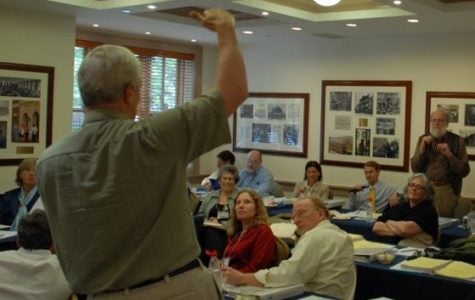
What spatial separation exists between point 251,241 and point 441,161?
134 inches

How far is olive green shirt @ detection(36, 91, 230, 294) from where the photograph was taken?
1.41 meters

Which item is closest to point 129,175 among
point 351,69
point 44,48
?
point 44,48

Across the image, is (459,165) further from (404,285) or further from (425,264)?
(404,285)

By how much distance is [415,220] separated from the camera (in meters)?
5.50

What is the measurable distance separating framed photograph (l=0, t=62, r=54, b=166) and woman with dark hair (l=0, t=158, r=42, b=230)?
3.53 ft

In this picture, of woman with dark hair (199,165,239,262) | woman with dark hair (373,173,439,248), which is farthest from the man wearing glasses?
woman with dark hair (199,165,239,262)

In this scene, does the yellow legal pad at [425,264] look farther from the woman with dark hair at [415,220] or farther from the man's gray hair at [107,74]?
the man's gray hair at [107,74]

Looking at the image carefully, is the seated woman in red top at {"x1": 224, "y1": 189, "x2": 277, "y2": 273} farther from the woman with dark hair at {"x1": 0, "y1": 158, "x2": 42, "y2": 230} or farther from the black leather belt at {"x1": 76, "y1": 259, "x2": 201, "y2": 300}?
the black leather belt at {"x1": 76, "y1": 259, "x2": 201, "y2": 300}

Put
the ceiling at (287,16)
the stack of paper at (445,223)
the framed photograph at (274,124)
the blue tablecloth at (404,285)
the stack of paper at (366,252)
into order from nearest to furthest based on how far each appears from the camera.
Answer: the blue tablecloth at (404,285) < the stack of paper at (366,252) < the stack of paper at (445,223) < the ceiling at (287,16) < the framed photograph at (274,124)

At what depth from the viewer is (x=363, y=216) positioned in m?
6.82

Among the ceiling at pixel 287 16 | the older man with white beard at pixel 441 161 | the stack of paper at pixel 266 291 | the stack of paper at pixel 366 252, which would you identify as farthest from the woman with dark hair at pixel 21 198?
the older man with white beard at pixel 441 161

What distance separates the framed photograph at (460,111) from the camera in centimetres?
797

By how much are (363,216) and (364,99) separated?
2530 mm

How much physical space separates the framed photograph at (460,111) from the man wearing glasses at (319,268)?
4.70 meters
